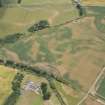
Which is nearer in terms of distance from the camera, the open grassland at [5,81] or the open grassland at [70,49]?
the open grassland at [5,81]

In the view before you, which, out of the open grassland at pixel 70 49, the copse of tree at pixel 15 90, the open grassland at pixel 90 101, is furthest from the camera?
the open grassland at pixel 70 49

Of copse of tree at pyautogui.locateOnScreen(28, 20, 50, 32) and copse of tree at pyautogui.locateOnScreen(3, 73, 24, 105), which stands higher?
copse of tree at pyautogui.locateOnScreen(28, 20, 50, 32)

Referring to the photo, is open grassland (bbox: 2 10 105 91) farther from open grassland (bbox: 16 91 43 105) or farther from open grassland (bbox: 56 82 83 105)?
open grassland (bbox: 16 91 43 105)

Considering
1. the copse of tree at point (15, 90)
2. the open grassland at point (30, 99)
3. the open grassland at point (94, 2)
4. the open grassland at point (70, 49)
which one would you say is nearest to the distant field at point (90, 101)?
the open grassland at point (70, 49)

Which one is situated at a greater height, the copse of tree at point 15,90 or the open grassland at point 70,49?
the open grassland at point 70,49

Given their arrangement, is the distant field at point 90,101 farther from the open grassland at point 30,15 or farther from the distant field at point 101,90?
the open grassland at point 30,15

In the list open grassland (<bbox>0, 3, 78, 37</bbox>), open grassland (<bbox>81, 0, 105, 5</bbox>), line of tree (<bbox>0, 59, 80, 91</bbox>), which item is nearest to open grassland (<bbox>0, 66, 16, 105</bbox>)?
line of tree (<bbox>0, 59, 80, 91</bbox>)

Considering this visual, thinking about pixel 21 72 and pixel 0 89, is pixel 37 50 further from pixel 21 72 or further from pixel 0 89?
pixel 0 89
